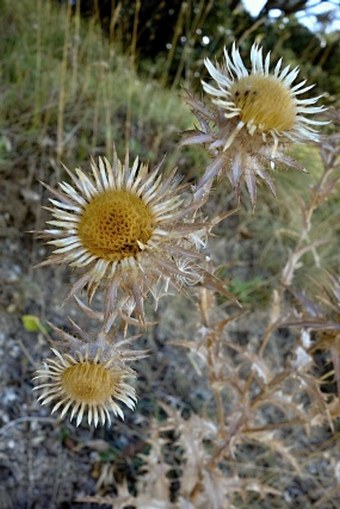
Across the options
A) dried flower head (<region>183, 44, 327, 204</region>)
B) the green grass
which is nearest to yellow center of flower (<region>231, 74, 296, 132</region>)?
dried flower head (<region>183, 44, 327, 204</region>)

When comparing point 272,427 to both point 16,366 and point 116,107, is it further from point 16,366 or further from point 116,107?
point 116,107

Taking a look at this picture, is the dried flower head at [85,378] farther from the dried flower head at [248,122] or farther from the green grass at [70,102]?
the green grass at [70,102]

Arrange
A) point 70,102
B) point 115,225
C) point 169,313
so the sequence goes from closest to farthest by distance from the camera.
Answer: point 115,225 < point 169,313 < point 70,102

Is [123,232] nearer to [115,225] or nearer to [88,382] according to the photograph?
[115,225]

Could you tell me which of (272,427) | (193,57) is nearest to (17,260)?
(272,427)

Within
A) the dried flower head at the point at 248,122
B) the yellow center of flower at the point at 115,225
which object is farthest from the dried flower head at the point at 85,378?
→ the dried flower head at the point at 248,122

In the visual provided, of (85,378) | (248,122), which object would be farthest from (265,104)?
(85,378)
